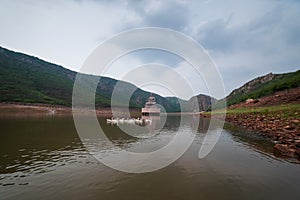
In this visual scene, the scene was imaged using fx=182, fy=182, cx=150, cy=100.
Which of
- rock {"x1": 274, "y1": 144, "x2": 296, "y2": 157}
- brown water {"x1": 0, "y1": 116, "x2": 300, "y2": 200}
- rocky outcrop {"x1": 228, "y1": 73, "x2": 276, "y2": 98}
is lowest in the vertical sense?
brown water {"x1": 0, "y1": 116, "x2": 300, "y2": 200}

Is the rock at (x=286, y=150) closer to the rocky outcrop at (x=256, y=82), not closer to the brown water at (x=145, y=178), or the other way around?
the brown water at (x=145, y=178)

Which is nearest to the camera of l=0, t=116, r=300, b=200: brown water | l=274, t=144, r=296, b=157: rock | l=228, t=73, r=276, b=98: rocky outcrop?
l=0, t=116, r=300, b=200: brown water

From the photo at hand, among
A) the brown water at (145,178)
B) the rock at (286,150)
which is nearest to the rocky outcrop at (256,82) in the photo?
the rock at (286,150)

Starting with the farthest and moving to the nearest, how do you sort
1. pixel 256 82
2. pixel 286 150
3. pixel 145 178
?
pixel 256 82 → pixel 286 150 → pixel 145 178

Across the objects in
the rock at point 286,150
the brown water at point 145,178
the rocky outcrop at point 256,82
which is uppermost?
the rocky outcrop at point 256,82

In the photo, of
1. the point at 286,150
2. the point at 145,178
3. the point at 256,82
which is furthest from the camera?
the point at 256,82

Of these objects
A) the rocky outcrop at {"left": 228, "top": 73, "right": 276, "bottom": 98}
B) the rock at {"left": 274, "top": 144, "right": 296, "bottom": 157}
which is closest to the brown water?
the rock at {"left": 274, "top": 144, "right": 296, "bottom": 157}

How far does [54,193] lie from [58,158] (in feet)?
21.1

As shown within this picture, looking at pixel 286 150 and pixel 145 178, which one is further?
pixel 286 150

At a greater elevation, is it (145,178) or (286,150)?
(286,150)

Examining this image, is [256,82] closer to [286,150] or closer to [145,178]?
[286,150]

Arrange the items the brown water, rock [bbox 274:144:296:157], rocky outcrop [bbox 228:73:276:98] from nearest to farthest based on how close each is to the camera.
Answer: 1. the brown water
2. rock [bbox 274:144:296:157]
3. rocky outcrop [bbox 228:73:276:98]

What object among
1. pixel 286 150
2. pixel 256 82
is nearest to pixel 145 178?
pixel 286 150

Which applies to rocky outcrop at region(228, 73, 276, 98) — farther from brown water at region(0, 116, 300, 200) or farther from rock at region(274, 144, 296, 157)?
brown water at region(0, 116, 300, 200)
